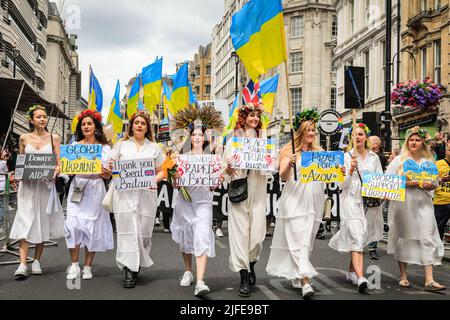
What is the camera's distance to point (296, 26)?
51938 millimetres

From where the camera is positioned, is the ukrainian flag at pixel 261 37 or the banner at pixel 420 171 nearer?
the ukrainian flag at pixel 261 37

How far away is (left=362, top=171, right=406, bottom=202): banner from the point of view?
22.2ft

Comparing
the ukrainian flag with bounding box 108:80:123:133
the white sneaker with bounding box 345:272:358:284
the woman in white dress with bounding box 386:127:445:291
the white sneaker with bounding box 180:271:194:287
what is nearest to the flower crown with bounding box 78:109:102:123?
the white sneaker with bounding box 180:271:194:287

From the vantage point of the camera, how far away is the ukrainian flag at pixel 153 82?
62.1 ft

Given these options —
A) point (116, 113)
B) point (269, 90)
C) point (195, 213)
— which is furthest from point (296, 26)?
point (195, 213)

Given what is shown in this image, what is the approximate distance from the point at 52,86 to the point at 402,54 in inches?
1921

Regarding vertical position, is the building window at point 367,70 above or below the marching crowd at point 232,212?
above

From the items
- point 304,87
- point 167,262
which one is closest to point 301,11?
point 304,87

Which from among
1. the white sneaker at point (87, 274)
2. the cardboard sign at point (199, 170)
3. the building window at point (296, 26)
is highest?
the building window at point (296, 26)

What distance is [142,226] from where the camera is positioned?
21.7 feet

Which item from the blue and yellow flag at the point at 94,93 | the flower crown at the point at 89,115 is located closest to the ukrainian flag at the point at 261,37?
the flower crown at the point at 89,115

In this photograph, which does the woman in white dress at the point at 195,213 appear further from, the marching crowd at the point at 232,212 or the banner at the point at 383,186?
the banner at the point at 383,186

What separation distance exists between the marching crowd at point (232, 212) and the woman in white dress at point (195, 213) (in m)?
0.01

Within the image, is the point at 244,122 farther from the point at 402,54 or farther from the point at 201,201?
the point at 402,54
